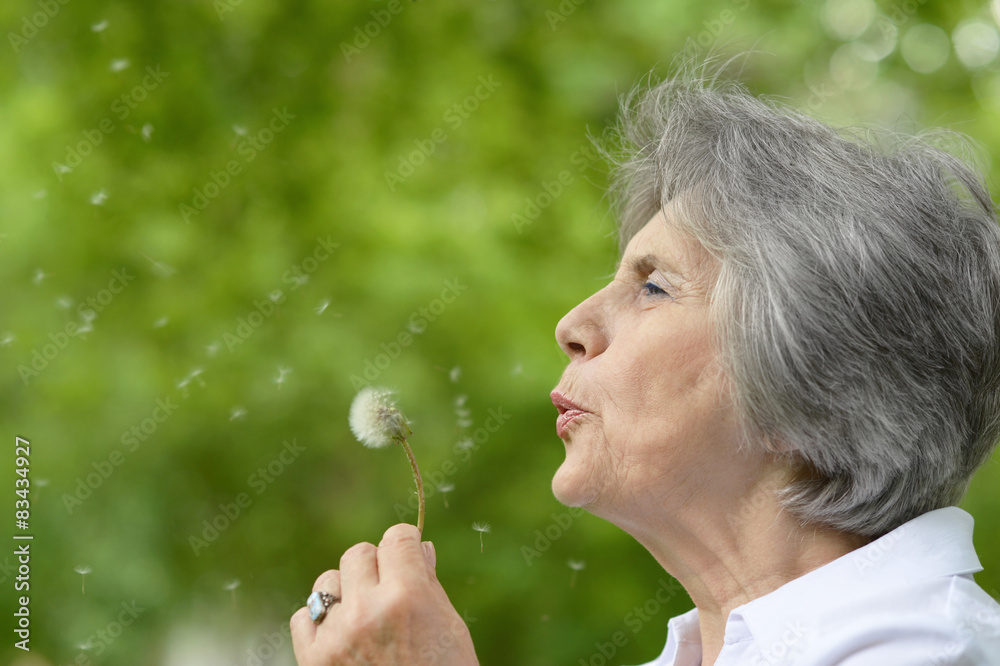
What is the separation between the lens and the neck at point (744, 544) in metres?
1.31

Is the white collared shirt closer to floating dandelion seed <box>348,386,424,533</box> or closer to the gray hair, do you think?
the gray hair

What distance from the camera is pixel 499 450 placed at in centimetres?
269

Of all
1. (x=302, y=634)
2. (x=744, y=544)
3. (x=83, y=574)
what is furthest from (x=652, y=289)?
(x=83, y=574)

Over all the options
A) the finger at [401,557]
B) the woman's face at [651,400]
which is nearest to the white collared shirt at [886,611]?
the woman's face at [651,400]

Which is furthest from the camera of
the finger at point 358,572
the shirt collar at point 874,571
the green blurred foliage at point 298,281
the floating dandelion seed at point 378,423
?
the green blurred foliage at point 298,281

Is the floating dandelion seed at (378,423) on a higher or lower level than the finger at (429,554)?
higher

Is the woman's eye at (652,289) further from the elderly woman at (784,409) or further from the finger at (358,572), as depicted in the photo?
the finger at (358,572)

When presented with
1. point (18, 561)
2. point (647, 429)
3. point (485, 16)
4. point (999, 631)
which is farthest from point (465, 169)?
point (999, 631)

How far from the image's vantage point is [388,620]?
122 cm

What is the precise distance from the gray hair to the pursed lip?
0.88 feet

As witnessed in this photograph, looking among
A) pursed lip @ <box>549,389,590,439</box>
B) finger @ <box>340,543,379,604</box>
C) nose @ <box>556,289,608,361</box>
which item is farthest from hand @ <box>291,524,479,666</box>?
→ nose @ <box>556,289,608,361</box>

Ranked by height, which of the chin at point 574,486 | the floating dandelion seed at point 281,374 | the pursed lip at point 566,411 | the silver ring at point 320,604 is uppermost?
the pursed lip at point 566,411

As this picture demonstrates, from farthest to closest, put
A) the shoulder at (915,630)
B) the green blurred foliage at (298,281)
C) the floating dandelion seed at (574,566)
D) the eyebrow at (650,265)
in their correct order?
1. the green blurred foliage at (298,281)
2. the floating dandelion seed at (574,566)
3. the eyebrow at (650,265)
4. the shoulder at (915,630)

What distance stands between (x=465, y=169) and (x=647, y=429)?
1781 millimetres
